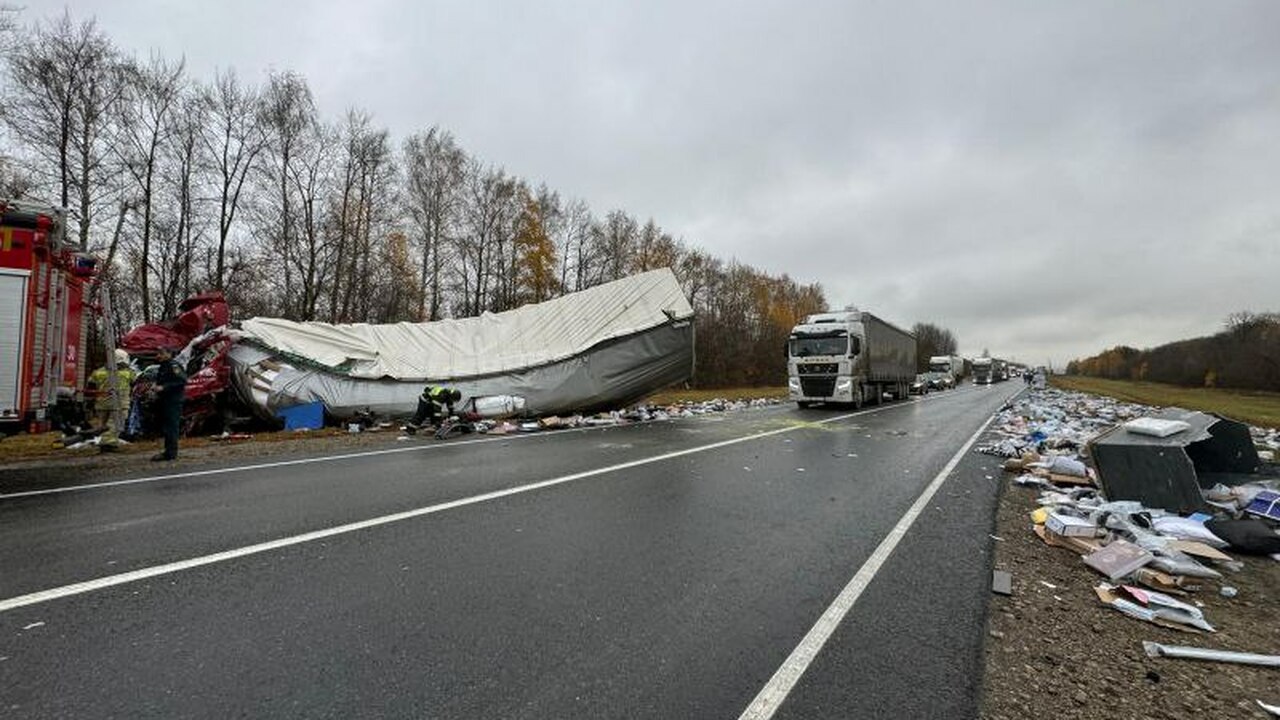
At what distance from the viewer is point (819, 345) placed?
66.5ft

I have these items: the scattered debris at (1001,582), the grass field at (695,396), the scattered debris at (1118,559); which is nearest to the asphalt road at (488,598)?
the scattered debris at (1001,582)

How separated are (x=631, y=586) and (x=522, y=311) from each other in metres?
13.4

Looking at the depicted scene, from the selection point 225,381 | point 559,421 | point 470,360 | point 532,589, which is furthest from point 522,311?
point 532,589

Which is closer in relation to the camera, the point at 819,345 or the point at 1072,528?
the point at 1072,528

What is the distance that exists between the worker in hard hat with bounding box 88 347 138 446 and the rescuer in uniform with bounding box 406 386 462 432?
16.1ft

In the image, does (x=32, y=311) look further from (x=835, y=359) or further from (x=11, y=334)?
(x=835, y=359)

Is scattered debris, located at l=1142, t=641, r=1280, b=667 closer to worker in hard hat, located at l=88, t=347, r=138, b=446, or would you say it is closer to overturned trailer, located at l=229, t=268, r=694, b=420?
overturned trailer, located at l=229, t=268, r=694, b=420

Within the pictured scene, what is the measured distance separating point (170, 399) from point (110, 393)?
255 centimetres

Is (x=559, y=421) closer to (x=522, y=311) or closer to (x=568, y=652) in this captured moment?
(x=522, y=311)

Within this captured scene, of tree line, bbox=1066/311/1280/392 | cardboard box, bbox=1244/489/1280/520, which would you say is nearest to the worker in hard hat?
cardboard box, bbox=1244/489/1280/520

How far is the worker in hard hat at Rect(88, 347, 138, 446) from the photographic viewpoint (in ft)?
31.6

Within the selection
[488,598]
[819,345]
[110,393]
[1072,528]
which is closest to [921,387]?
[819,345]

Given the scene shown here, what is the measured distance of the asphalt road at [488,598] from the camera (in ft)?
8.05

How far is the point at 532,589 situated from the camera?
141 inches
